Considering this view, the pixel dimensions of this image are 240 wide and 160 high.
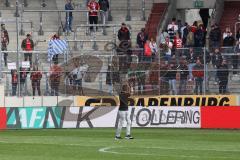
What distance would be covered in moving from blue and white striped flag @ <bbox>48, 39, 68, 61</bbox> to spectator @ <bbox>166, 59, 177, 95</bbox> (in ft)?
16.3

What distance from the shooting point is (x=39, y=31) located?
151ft

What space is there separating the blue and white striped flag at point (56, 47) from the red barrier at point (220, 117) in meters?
7.59

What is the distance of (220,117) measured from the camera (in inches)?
1435

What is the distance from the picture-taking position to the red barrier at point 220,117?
36.0 m

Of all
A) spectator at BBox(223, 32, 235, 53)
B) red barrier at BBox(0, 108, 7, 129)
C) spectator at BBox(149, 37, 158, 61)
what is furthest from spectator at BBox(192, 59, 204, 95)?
red barrier at BBox(0, 108, 7, 129)

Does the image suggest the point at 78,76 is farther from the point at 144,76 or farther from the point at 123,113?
the point at 123,113

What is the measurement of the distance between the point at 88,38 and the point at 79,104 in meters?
5.77

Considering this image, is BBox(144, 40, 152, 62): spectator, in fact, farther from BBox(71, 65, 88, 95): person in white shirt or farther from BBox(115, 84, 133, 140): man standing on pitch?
BBox(115, 84, 133, 140): man standing on pitch

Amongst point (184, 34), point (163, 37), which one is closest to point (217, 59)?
point (184, 34)

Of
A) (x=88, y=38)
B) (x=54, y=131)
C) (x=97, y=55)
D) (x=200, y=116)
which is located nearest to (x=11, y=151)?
(x=54, y=131)

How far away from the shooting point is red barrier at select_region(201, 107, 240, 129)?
118ft

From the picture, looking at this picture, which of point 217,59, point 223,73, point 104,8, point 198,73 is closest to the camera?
point 223,73

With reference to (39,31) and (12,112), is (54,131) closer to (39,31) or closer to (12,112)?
(12,112)

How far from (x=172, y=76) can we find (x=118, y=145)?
11765 mm
